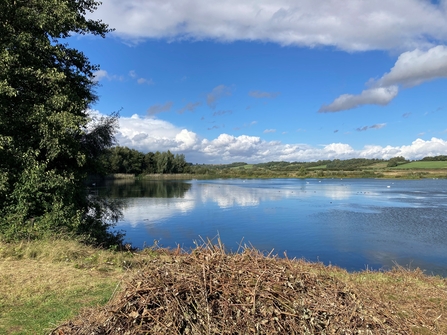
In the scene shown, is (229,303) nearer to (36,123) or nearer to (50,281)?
(50,281)

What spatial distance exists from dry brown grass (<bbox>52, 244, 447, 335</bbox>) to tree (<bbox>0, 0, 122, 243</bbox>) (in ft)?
28.8

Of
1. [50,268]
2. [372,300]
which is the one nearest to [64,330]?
[372,300]

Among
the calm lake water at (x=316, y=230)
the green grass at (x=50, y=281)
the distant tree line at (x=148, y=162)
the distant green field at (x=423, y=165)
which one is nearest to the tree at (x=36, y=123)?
the green grass at (x=50, y=281)

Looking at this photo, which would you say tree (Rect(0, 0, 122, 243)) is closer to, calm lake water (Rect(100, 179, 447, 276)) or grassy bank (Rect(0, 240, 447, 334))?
calm lake water (Rect(100, 179, 447, 276))

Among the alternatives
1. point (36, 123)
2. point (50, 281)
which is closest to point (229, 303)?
point (50, 281)

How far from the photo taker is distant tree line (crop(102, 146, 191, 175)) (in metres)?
108

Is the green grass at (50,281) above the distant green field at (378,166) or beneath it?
beneath

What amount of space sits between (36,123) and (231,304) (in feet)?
36.8

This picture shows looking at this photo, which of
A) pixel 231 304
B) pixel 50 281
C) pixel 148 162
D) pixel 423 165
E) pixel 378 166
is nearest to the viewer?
pixel 231 304

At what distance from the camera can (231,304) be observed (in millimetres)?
3791

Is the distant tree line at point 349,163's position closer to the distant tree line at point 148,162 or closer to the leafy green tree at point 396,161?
the leafy green tree at point 396,161

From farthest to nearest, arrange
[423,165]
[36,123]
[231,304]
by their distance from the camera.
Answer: [423,165] < [36,123] < [231,304]

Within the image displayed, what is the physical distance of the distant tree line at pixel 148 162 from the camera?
108m

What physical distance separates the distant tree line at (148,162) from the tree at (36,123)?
88.3m
